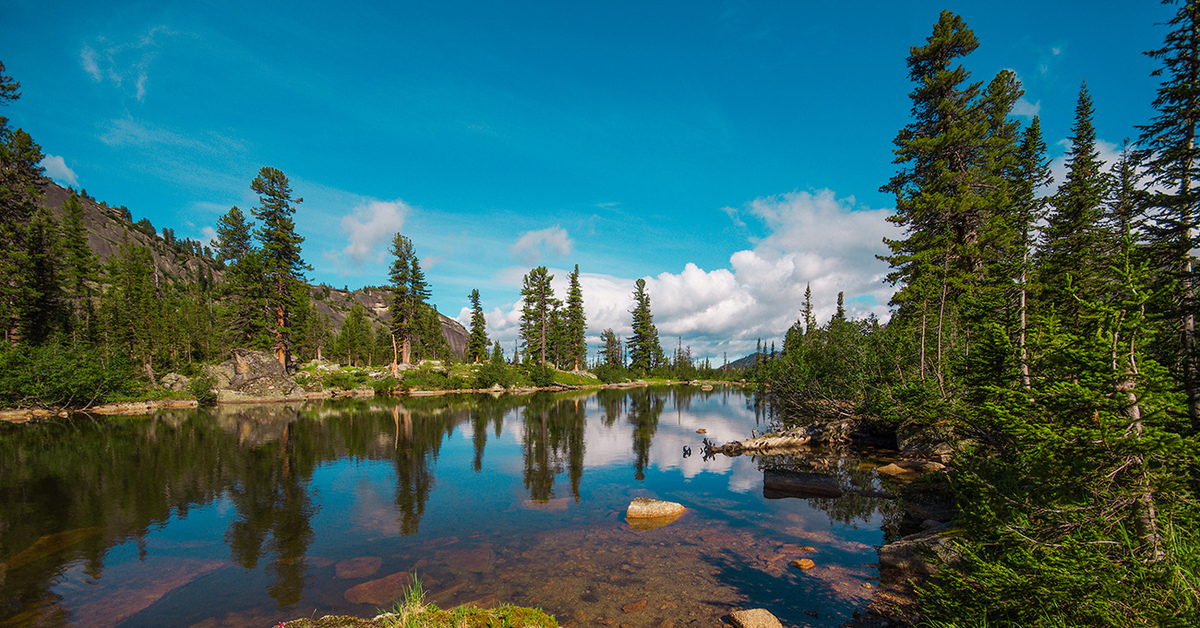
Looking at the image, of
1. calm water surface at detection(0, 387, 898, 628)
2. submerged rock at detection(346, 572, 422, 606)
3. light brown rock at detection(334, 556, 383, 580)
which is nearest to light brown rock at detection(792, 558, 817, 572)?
calm water surface at detection(0, 387, 898, 628)

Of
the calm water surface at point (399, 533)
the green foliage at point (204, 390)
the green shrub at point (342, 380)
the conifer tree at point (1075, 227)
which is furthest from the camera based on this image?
the green shrub at point (342, 380)

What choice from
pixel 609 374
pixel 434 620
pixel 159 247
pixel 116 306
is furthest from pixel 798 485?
pixel 159 247

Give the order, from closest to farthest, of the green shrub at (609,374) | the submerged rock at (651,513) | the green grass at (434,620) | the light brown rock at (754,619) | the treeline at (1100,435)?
the treeline at (1100,435) → the green grass at (434,620) → the light brown rock at (754,619) → the submerged rock at (651,513) → the green shrub at (609,374)

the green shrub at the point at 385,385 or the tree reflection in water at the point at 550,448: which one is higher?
the green shrub at the point at 385,385

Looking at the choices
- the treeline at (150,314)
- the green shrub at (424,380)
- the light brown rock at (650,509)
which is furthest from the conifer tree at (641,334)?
the light brown rock at (650,509)

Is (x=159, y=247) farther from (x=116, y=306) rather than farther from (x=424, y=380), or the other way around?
(x=424, y=380)

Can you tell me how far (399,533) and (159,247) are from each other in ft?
606

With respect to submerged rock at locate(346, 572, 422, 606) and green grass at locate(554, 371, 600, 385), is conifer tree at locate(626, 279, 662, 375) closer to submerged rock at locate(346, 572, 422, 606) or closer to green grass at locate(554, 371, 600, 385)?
green grass at locate(554, 371, 600, 385)

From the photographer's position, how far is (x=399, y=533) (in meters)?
12.6

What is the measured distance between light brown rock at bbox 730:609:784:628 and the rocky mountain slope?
113m

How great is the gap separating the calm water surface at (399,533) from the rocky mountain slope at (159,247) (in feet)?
313

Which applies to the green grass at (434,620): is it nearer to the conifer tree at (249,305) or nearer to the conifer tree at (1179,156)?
the conifer tree at (1179,156)

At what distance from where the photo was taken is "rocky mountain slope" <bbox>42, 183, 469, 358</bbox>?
116125mm

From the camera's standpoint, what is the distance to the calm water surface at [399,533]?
8805mm
